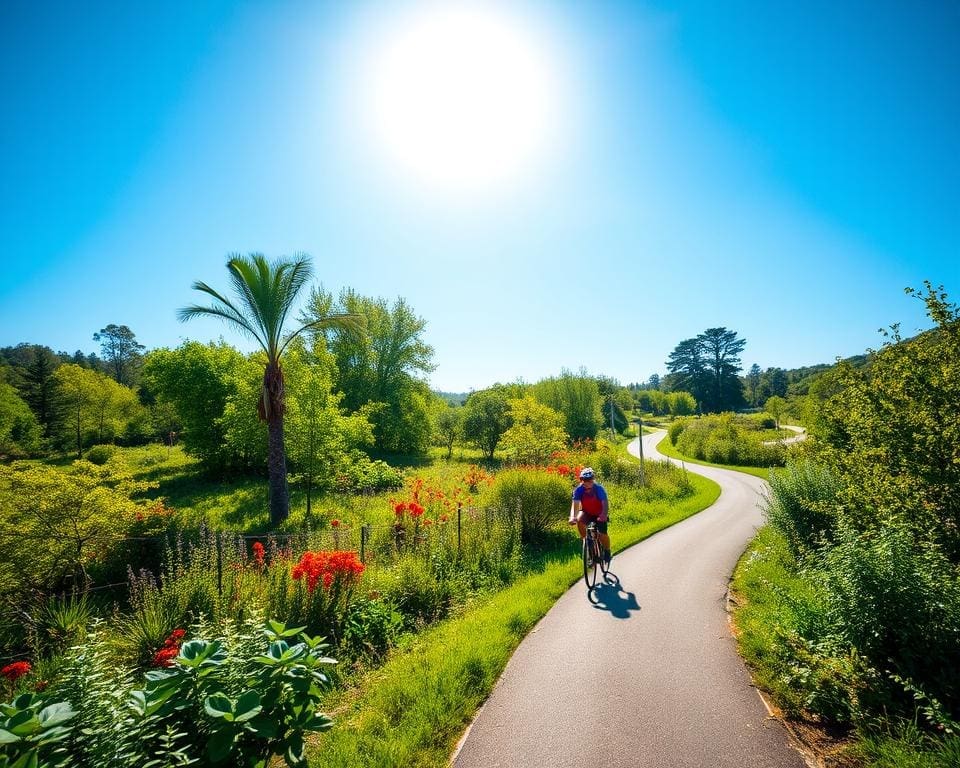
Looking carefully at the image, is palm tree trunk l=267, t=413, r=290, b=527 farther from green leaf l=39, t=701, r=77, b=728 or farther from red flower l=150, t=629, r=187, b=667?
green leaf l=39, t=701, r=77, b=728

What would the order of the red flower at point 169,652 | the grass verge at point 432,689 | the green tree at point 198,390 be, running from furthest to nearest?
the green tree at point 198,390 → the red flower at point 169,652 → the grass verge at point 432,689

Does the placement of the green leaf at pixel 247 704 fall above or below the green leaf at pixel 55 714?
below

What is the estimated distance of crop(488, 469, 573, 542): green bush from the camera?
1072cm

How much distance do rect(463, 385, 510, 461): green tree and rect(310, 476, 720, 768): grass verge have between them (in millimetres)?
29282

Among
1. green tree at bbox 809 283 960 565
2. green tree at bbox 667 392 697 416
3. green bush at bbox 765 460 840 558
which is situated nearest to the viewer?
green tree at bbox 809 283 960 565

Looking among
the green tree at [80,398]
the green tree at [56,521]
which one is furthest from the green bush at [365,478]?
the green tree at [80,398]

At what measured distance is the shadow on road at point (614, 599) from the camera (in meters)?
6.35

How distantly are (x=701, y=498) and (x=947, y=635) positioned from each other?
14.3m

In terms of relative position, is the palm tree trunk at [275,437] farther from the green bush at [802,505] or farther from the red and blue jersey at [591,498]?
the green bush at [802,505]

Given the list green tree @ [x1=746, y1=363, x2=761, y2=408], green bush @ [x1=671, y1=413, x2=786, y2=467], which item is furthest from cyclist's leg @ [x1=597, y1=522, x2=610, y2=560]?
green tree @ [x1=746, y1=363, x2=761, y2=408]

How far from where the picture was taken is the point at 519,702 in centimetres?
418

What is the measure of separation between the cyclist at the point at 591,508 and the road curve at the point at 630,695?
0.93m

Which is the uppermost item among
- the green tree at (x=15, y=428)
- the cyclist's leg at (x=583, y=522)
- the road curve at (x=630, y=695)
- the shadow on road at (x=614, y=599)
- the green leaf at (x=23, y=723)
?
the green tree at (x=15, y=428)

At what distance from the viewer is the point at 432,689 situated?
13.8 feet
